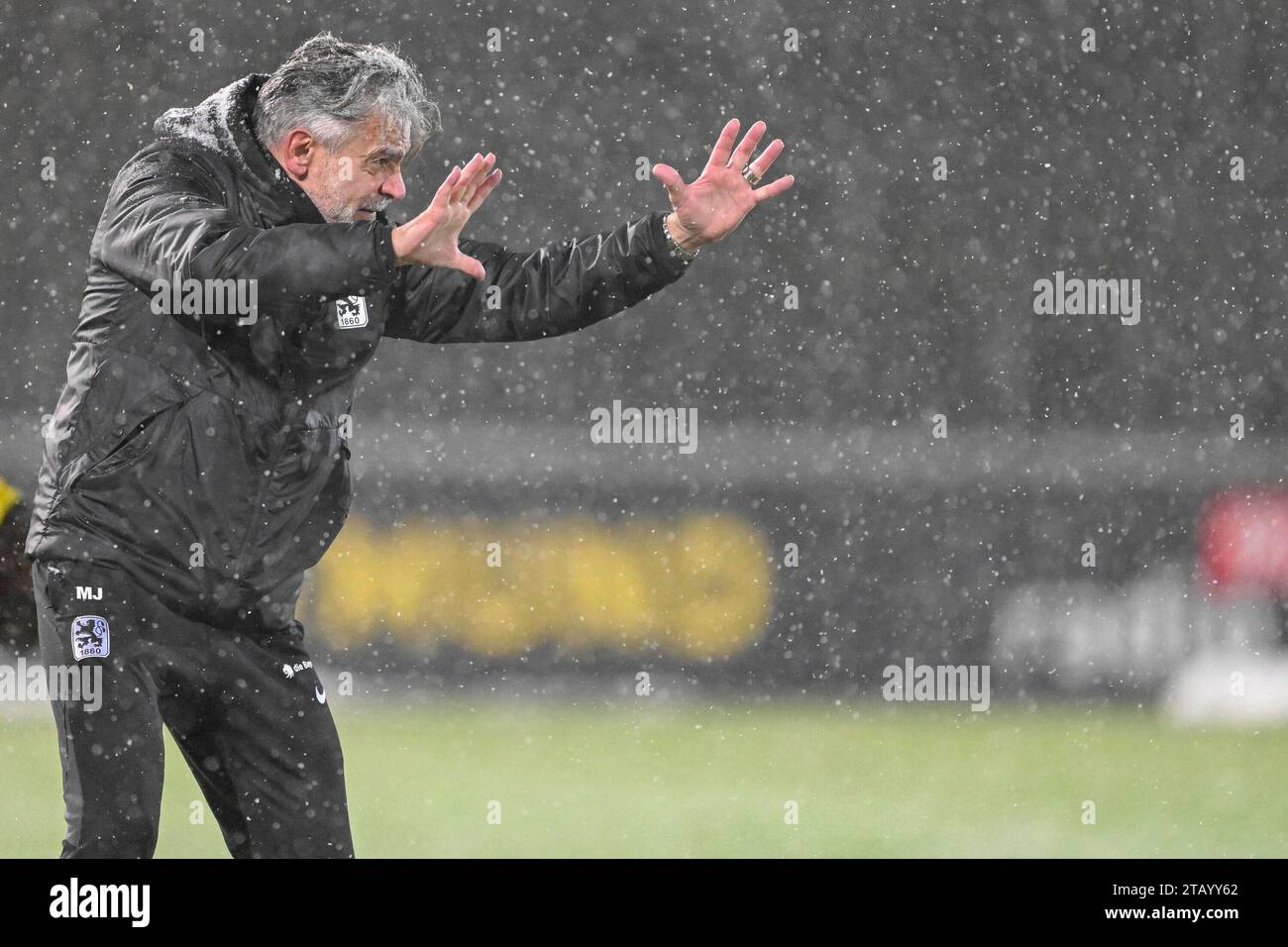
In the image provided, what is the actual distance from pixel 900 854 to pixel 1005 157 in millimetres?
6378

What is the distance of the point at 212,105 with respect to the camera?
332cm

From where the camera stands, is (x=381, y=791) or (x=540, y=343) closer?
(x=381, y=791)

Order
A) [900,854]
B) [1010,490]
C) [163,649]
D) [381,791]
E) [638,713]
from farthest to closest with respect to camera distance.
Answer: [1010,490]
[638,713]
[381,791]
[900,854]
[163,649]

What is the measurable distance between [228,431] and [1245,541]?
6918 mm

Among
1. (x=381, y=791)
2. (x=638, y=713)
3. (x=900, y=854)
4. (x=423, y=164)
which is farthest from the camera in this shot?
(x=423, y=164)

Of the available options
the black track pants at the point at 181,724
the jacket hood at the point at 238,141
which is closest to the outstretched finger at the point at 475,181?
the jacket hood at the point at 238,141

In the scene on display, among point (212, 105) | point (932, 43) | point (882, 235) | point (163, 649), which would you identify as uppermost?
point (932, 43)

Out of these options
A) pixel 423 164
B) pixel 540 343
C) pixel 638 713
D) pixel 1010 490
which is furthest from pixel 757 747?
pixel 423 164

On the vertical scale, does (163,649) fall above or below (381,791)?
above

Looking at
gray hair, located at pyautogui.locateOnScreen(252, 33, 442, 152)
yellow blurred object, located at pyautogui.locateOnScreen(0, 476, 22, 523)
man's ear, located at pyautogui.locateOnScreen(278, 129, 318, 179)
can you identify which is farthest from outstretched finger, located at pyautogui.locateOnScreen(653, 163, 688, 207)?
yellow blurred object, located at pyautogui.locateOnScreen(0, 476, 22, 523)

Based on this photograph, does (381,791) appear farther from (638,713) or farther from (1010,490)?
(1010,490)

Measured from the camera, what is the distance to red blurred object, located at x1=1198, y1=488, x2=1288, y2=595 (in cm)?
886

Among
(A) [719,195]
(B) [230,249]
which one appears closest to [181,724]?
(B) [230,249]

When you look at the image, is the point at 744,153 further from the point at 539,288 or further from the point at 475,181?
the point at 475,181
